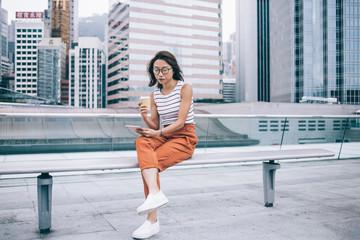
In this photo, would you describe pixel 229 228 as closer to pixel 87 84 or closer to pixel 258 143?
pixel 258 143

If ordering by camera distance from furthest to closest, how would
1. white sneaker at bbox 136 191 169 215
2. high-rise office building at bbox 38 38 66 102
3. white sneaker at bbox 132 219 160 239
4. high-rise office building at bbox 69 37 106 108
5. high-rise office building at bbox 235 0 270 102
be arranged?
high-rise office building at bbox 69 37 106 108
high-rise office building at bbox 38 38 66 102
high-rise office building at bbox 235 0 270 102
white sneaker at bbox 132 219 160 239
white sneaker at bbox 136 191 169 215

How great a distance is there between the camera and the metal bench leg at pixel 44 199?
100 inches

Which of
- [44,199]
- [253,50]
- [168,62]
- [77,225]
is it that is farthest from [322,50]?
[44,199]

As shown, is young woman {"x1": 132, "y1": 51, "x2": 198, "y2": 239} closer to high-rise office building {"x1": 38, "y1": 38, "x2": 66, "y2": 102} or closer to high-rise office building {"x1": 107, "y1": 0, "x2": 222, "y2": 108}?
high-rise office building {"x1": 107, "y1": 0, "x2": 222, "y2": 108}

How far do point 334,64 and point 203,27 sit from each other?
151 feet

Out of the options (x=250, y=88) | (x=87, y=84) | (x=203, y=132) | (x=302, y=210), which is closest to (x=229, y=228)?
(x=302, y=210)

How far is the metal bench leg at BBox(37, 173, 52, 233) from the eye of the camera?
2.54 meters

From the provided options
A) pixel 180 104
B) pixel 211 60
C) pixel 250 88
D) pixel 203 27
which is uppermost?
pixel 203 27

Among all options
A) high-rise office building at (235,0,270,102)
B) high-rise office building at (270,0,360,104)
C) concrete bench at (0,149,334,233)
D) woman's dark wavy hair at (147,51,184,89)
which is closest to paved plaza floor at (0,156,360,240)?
concrete bench at (0,149,334,233)

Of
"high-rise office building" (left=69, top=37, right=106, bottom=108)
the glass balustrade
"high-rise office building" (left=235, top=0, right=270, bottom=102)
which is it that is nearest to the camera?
the glass balustrade

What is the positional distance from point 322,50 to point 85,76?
4940 inches

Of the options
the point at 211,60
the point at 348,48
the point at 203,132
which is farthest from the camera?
the point at 211,60

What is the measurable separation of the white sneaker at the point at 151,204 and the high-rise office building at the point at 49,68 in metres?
151

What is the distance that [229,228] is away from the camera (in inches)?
108
